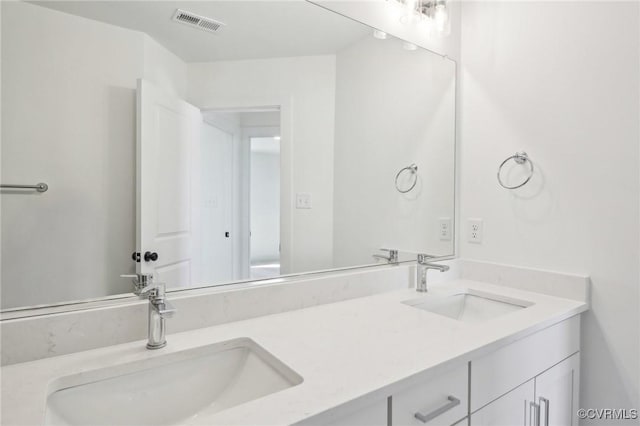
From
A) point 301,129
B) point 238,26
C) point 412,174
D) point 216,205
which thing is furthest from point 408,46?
point 216,205

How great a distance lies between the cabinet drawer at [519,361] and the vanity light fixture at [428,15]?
52.5 inches

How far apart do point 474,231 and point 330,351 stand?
43.8 inches

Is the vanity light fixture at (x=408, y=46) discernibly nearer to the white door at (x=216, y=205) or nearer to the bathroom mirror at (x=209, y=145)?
the bathroom mirror at (x=209, y=145)

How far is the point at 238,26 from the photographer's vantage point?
1163 millimetres

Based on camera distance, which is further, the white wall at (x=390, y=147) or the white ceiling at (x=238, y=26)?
the white wall at (x=390, y=147)

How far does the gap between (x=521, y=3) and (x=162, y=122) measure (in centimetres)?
154

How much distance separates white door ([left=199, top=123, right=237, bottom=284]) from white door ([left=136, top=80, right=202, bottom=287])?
0.04m

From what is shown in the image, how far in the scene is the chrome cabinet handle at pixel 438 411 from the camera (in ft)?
2.56

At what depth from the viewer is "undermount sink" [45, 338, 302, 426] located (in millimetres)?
732

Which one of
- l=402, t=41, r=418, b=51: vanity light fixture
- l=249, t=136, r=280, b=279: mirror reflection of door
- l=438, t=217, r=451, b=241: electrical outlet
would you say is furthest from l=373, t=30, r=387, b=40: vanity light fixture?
l=438, t=217, r=451, b=241: electrical outlet

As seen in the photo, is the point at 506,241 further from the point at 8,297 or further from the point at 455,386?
the point at 8,297

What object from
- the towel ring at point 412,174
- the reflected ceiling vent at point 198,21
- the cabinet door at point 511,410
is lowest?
the cabinet door at point 511,410

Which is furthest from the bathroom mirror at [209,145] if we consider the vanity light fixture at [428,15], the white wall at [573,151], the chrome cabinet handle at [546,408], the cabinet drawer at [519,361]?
the chrome cabinet handle at [546,408]

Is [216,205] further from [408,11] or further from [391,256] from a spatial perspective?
[408,11]
